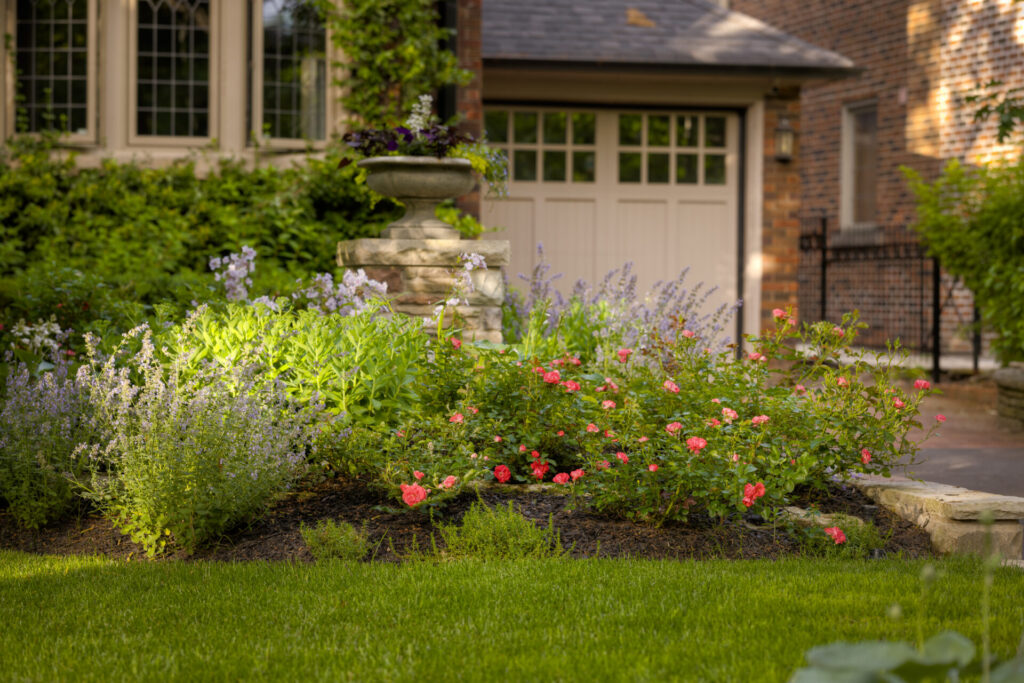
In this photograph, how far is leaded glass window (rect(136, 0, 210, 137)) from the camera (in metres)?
9.59

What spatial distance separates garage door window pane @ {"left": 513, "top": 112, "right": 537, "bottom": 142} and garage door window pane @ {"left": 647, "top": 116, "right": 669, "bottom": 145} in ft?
3.90

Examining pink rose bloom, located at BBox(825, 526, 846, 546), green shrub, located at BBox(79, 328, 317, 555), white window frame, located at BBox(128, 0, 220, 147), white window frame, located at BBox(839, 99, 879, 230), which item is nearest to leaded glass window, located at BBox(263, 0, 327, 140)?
white window frame, located at BBox(128, 0, 220, 147)

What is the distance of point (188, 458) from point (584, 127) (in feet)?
26.4

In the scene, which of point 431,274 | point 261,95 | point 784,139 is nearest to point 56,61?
point 261,95

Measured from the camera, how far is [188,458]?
4305 millimetres

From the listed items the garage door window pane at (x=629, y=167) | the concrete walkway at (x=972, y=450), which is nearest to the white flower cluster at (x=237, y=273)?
the concrete walkway at (x=972, y=450)

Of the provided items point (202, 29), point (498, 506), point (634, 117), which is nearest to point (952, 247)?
point (634, 117)

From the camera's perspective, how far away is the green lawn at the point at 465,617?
9.74 ft

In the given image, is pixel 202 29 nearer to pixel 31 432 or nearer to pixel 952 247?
pixel 31 432

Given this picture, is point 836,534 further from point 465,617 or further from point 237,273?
point 237,273

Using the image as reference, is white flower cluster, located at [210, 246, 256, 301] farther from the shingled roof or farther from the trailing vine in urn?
the shingled roof

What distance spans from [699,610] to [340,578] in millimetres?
1197

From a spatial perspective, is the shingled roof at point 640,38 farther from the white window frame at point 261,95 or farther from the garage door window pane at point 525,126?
the white window frame at point 261,95

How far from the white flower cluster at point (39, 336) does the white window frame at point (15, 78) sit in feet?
11.3
